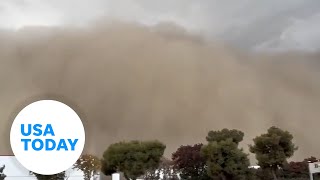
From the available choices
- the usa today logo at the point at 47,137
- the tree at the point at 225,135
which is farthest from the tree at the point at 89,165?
the usa today logo at the point at 47,137

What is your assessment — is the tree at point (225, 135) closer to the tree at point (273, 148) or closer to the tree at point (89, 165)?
the tree at point (273, 148)

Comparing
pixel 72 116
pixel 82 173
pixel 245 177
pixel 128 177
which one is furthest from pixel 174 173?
pixel 72 116

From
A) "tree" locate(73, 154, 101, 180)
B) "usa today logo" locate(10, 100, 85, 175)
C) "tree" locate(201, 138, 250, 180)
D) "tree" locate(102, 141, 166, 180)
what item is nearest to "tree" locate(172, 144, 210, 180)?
"tree" locate(102, 141, 166, 180)

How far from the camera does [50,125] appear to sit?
554 cm

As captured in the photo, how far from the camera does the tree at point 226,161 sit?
33.2m

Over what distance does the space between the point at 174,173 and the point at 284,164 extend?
64.3ft

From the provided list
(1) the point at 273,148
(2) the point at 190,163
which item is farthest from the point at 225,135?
(2) the point at 190,163

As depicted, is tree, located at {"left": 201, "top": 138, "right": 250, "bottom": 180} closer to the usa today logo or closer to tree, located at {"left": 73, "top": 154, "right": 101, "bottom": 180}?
tree, located at {"left": 73, "top": 154, "right": 101, "bottom": 180}

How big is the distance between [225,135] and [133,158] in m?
8.43

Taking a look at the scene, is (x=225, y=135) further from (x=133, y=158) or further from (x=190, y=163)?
(x=190, y=163)

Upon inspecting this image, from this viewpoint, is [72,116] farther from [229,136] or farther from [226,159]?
[229,136]

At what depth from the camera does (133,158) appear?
3750 cm

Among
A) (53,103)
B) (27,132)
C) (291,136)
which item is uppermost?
(291,136)

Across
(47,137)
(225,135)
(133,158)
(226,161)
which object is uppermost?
(225,135)
